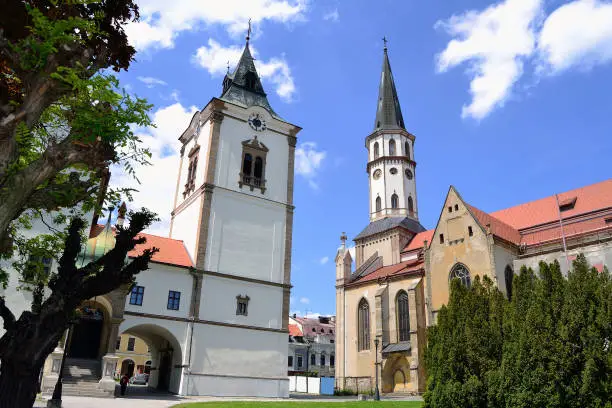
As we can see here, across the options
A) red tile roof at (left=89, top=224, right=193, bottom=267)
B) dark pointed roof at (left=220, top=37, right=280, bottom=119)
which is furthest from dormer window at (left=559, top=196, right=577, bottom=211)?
red tile roof at (left=89, top=224, right=193, bottom=267)

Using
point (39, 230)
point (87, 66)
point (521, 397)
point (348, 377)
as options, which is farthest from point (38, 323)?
point (348, 377)

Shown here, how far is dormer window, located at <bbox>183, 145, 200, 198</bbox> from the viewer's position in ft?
116

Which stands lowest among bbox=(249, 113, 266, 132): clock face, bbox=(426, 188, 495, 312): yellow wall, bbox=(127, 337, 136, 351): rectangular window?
bbox=(127, 337, 136, 351): rectangular window

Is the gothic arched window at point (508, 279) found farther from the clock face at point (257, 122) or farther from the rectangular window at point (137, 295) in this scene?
the rectangular window at point (137, 295)

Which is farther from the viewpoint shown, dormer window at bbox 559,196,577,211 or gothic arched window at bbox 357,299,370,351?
gothic arched window at bbox 357,299,370,351

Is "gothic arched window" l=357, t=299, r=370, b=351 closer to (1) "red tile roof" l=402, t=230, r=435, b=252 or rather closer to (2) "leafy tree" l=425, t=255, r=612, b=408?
(1) "red tile roof" l=402, t=230, r=435, b=252

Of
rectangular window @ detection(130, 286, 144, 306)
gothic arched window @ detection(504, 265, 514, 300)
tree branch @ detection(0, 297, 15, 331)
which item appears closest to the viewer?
tree branch @ detection(0, 297, 15, 331)

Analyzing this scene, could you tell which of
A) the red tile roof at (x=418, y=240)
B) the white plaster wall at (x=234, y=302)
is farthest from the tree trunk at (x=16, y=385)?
the red tile roof at (x=418, y=240)

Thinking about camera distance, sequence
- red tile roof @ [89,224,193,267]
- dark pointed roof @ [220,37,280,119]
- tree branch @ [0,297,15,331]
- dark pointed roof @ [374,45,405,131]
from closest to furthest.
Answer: tree branch @ [0,297,15,331] → red tile roof @ [89,224,193,267] → dark pointed roof @ [220,37,280,119] → dark pointed roof @ [374,45,405,131]

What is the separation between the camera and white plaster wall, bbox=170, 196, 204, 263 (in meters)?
31.5

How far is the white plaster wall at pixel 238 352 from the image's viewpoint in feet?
94.2

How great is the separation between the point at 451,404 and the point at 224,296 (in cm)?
1703

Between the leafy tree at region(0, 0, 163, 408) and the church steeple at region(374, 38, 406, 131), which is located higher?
the church steeple at region(374, 38, 406, 131)

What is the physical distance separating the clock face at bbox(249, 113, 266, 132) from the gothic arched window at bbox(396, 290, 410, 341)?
1941 cm
